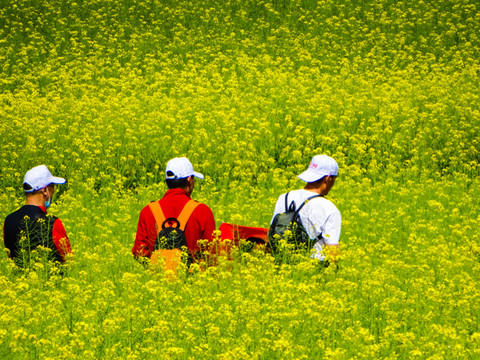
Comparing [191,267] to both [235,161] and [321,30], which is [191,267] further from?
[321,30]

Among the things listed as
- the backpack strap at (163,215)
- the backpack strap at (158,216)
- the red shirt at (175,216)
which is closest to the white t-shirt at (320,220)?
the red shirt at (175,216)

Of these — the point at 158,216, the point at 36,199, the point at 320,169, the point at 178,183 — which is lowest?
the point at 158,216

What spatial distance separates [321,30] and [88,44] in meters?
6.95

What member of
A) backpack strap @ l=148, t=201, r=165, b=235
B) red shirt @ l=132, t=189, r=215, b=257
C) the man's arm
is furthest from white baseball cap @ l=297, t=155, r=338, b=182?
the man's arm

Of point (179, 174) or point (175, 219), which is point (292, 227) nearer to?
point (175, 219)

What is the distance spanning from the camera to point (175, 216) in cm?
612

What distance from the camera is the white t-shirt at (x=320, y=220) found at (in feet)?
19.6

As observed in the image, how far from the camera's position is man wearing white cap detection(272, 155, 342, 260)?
5980 millimetres

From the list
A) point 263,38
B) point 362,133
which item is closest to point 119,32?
point 263,38

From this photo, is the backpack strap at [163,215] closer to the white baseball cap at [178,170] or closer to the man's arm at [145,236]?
the man's arm at [145,236]

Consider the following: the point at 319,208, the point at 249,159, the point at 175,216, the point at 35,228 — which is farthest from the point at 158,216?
the point at 249,159

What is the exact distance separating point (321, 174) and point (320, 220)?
0.42 m

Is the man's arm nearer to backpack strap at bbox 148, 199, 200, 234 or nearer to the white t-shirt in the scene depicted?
backpack strap at bbox 148, 199, 200, 234

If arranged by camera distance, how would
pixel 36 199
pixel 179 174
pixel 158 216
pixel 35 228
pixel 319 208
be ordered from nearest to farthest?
1. pixel 319 208
2. pixel 158 216
3. pixel 35 228
4. pixel 179 174
5. pixel 36 199
